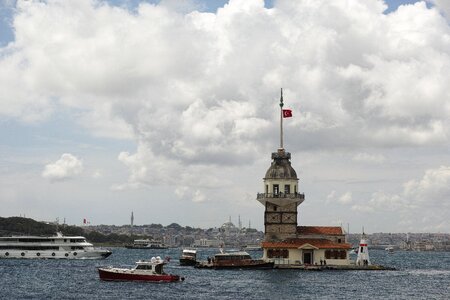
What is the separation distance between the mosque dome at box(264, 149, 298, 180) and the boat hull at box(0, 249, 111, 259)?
5859 centimetres

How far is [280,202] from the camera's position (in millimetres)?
116500

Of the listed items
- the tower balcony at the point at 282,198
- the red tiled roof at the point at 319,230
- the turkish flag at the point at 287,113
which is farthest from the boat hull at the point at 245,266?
the turkish flag at the point at 287,113

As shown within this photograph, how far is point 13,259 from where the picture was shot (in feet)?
542

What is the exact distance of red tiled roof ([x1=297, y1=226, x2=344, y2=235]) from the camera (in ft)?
381

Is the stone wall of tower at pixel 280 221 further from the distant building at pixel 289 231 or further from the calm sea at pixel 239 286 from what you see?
the calm sea at pixel 239 286

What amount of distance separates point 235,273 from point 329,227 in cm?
1913

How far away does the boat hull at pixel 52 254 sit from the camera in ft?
531

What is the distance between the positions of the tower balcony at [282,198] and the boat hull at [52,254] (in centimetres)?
5834

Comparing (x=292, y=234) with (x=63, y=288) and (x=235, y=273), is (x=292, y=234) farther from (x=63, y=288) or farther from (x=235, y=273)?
(x=63, y=288)

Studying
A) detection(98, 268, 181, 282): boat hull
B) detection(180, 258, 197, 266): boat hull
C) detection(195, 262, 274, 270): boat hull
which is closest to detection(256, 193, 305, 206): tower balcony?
detection(195, 262, 274, 270): boat hull

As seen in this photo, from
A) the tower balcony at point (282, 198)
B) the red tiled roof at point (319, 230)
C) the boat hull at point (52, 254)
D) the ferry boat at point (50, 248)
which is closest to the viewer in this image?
the red tiled roof at point (319, 230)

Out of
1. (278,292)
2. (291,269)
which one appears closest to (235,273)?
(291,269)

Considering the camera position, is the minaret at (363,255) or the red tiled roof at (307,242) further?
the minaret at (363,255)

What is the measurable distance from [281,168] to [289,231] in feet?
32.3
